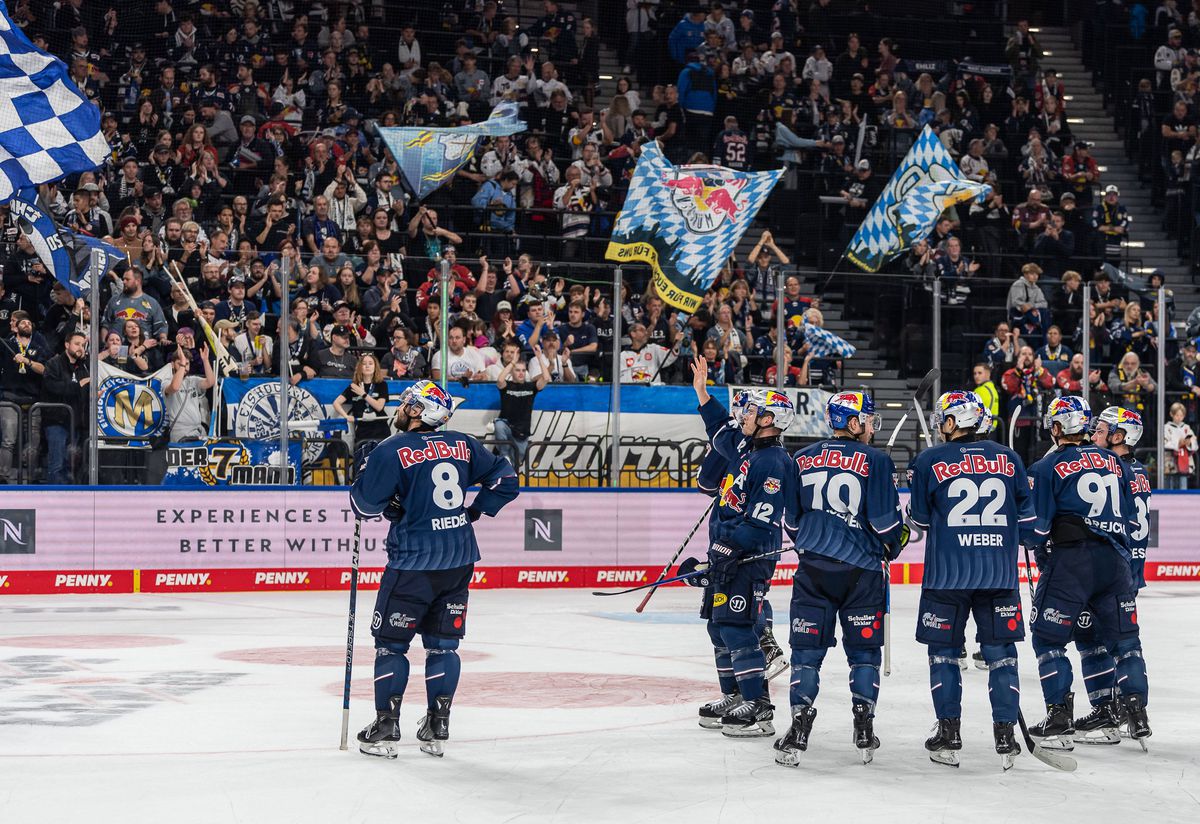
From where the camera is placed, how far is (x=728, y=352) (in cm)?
1927

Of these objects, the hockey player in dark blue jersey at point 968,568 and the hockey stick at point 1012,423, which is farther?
the hockey stick at point 1012,423

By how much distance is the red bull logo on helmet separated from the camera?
20094 mm

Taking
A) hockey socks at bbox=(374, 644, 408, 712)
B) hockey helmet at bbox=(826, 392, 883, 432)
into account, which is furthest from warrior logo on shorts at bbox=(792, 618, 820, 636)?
hockey socks at bbox=(374, 644, 408, 712)

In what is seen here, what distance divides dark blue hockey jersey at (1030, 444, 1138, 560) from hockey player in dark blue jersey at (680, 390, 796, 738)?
1575mm

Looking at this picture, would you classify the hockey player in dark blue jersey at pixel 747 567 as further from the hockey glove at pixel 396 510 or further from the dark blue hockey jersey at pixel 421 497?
the hockey glove at pixel 396 510

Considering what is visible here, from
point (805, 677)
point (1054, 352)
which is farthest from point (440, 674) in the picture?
point (1054, 352)

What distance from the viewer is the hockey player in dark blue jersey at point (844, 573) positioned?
8.91 metres

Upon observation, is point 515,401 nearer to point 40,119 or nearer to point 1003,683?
point 40,119

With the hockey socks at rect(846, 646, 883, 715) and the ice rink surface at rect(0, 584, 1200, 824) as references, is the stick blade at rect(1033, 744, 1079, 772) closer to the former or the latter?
the ice rink surface at rect(0, 584, 1200, 824)

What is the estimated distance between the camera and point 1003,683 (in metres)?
8.81

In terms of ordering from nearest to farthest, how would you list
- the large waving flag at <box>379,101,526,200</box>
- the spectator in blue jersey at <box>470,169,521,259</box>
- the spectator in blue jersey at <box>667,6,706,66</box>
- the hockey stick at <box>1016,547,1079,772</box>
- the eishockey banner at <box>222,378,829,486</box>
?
the hockey stick at <box>1016,547,1079,772</box> → the eishockey banner at <box>222,378,829,486</box> → the large waving flag at <box>379,101,526,200</box> → the spectator in blue jersey at <box>470,169,521,259</box> → the spectator in blue jersey at <box>667,6,706,66</box>

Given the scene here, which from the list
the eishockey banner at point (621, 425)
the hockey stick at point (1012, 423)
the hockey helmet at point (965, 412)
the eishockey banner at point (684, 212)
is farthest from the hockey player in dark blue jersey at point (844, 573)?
the hockey stick at point (1012, 423)

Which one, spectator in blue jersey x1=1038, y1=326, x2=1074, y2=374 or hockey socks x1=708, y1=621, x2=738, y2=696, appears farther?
spectator in blue jersey x1=1038, y1=326, x2=1074, y2=374

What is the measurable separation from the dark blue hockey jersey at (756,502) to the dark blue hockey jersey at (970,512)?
3.24 ft
